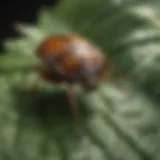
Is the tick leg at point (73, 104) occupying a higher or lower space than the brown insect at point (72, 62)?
lower

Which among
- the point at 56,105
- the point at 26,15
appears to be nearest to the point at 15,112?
the point at 56,105

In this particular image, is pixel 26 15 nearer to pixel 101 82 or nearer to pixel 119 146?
pixel 101 82

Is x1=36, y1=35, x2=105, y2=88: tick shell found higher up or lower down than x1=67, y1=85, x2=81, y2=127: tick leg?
higher up

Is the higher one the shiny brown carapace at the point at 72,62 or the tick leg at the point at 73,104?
the shiny brown carapace at the point at 72,62
